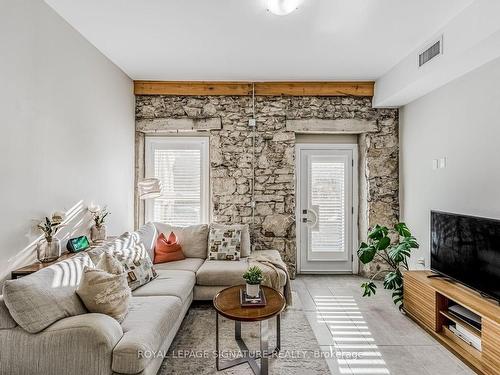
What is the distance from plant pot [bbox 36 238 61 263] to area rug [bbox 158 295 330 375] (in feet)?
4.06

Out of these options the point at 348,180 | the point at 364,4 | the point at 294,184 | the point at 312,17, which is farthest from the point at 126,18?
the point at 348,180

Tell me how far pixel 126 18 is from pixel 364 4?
2114 mm

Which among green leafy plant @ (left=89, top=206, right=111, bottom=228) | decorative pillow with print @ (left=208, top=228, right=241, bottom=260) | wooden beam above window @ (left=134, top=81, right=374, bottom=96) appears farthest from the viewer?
wooden beam above window @ (left=134, top=81, right=374, bottom=96)

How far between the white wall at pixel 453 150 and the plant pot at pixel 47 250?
12.6 feet

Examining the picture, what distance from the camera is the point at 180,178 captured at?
4.48 meters

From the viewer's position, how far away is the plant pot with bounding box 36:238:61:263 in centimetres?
227

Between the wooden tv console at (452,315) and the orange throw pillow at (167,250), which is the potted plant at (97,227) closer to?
the orange throw pillow at (167,250)

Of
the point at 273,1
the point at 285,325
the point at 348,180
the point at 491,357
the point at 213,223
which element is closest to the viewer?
the point at 491,357

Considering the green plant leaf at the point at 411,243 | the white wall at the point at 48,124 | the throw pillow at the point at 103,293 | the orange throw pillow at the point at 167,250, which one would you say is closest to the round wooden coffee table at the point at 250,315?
the throw pillow at the point at 103,293

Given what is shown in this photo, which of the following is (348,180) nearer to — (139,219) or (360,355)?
(360,355)

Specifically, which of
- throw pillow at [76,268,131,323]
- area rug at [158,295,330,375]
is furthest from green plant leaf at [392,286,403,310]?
throw pillow at [76,268,131,323]

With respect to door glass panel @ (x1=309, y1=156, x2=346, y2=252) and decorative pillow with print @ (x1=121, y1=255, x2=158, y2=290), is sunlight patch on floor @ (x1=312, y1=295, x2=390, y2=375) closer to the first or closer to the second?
door glass panel @ (x1=309, y1=156, x2=346, y2=252)

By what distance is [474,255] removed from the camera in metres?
2.48

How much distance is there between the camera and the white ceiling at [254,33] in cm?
245
